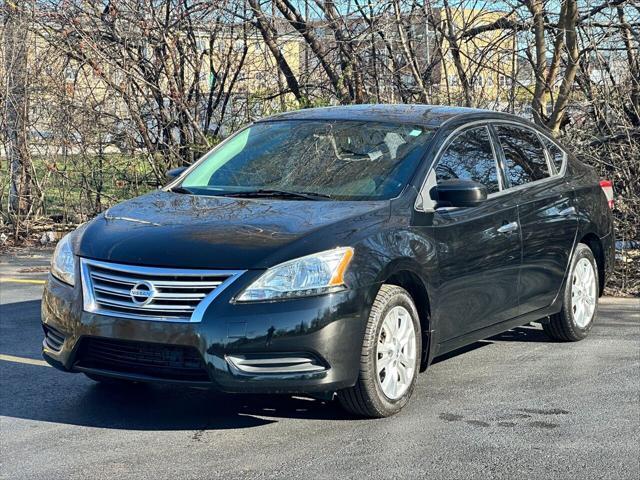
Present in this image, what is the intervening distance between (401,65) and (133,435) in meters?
7.59

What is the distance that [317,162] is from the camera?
630cm

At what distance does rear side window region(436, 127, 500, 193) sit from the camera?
635 cm

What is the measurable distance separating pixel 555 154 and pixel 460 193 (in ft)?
6.65

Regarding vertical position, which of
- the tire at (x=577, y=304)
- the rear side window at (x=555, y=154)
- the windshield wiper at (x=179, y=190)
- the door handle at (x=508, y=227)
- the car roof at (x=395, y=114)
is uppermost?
the car roof at (x=395, y=114)

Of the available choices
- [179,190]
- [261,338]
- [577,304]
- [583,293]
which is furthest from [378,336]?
[583,293]

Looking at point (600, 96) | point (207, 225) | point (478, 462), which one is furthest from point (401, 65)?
point (478, 462)

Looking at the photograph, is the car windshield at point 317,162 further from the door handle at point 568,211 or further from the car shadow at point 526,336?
the car shadow at point 526,336

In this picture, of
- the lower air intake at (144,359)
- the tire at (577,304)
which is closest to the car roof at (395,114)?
the tire at (577,304)

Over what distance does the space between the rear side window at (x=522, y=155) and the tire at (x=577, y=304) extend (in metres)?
0.73

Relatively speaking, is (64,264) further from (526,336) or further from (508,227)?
(526,336)

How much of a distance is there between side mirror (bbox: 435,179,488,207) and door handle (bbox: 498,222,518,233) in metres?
0.53

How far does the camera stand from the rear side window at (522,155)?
6.96 m

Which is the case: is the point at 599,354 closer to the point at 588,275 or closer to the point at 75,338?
the point at 588,275

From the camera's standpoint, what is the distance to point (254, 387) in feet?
16.5
